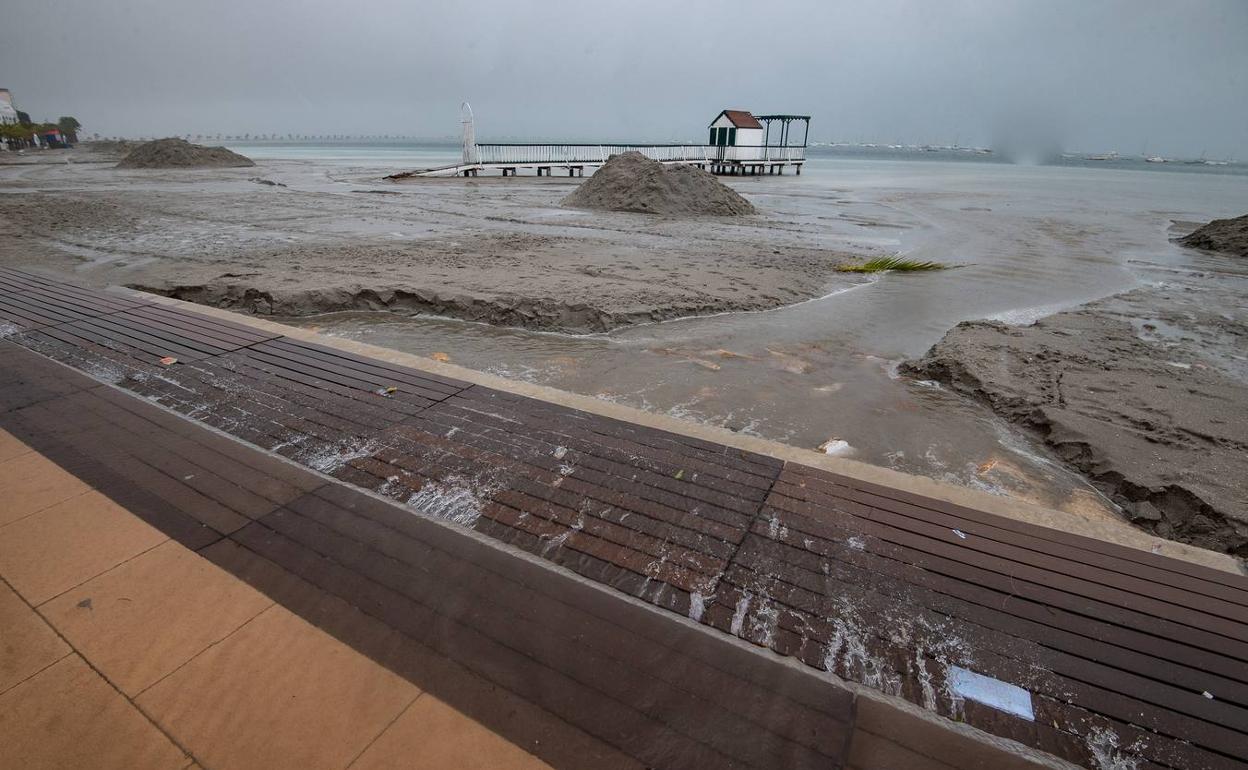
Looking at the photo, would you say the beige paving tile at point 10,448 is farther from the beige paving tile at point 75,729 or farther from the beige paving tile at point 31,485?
the beige paving tile at point 75,729

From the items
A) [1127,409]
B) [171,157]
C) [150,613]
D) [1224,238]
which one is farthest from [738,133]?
[150,613]

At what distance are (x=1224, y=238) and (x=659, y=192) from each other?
16.3m

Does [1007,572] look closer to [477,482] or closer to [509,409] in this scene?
[477,482]

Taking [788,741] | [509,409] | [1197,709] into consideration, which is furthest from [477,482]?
[1197,709]

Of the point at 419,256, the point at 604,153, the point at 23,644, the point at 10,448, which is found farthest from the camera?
the point at 604,153

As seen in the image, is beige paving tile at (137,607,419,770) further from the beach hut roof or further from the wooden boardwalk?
the beach hut roof

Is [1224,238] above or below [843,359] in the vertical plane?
above

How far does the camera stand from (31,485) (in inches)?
121

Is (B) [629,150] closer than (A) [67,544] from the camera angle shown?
No

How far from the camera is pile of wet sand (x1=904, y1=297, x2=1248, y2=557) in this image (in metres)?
3.97

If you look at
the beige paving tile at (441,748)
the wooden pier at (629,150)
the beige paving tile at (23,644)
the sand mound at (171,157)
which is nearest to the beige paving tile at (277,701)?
the beige paving tile at (441,748)

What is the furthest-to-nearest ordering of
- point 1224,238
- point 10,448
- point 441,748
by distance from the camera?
point 1224,238 < point 10,448 < point 441,748

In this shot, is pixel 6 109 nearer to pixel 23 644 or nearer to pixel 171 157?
pixel 171 157

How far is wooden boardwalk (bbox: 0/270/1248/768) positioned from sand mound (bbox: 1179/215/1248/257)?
19.8 metres
